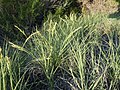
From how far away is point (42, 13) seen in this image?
22.9ft

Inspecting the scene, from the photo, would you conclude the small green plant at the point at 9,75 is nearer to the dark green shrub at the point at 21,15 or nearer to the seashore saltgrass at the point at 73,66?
the seashore saltgrass at the point at 73,66

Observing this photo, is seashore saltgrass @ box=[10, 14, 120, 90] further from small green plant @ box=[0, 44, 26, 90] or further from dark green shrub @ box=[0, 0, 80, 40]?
dark green shrub @ box=[0, 0, 80, 40]

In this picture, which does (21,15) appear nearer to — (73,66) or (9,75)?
(73,66)

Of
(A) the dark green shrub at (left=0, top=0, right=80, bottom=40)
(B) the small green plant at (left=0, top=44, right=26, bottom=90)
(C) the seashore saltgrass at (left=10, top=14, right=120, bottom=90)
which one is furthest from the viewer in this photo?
(A) the dark green shrub at (left=0, top=0, right=80, bottom=40)

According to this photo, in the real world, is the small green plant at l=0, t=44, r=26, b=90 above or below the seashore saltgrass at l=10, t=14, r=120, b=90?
above

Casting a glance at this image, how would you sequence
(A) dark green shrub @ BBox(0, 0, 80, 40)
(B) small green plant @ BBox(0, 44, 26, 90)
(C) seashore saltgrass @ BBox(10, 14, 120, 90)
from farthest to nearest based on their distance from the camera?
1. (A) dark green shrub @ BBox(0, 0, 80, 40)
2. (C) seashore saltgrass @ BBox(10, 14, 120, 90)
3. (B) small green plant @ BBox(0, 44, 26, 90)

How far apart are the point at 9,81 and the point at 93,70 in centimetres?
87

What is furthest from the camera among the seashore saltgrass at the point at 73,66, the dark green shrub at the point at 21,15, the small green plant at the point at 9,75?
the dark green shrub at the point at 21,15

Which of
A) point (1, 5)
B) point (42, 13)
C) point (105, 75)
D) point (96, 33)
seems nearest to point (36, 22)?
point (42, 13)

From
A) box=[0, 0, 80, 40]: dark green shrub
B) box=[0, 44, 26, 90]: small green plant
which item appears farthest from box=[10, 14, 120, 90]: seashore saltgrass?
box=[0, 0, 80, 40]: dark green shrub

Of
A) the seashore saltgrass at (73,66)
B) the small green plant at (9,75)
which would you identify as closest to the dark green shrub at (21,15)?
the seashore saltgrass at (73,66)

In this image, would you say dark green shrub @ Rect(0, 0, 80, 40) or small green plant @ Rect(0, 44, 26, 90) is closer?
small green plant @ Rect(0, 44, 26, 90)

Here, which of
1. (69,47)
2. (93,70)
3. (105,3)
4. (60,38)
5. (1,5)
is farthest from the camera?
(105,3)

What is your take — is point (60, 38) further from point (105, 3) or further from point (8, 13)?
point (105, 3)
